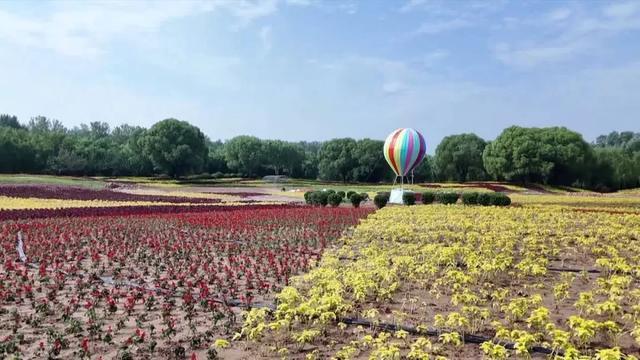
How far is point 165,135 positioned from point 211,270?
7156 cm

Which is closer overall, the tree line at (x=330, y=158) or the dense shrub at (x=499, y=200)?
the dense shrub at (x=499, y=200)

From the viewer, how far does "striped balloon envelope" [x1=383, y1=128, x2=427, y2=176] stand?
129 feet

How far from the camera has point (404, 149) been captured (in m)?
39.4

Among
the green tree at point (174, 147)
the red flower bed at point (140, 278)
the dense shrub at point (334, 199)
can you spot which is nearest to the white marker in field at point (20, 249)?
the red flower bed at point (140, 278)

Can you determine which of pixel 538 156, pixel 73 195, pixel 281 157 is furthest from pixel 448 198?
pixel 281 157

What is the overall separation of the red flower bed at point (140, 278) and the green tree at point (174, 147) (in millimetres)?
58983

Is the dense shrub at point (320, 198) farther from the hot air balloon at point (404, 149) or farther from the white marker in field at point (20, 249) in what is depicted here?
the white marker in field at point (20, 249)

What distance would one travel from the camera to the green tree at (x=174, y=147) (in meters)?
79.2

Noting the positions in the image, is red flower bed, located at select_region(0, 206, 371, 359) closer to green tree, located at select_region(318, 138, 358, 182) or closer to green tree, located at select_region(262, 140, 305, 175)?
green tree, located at select_region(318, 138, 358, 182)

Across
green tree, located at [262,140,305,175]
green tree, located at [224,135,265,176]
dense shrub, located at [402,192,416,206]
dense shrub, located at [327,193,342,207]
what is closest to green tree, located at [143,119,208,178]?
green tree, located at [224,135,265,176]

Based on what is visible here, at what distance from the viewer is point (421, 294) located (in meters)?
9.97

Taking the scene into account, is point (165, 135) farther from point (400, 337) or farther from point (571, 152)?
point (400, 337)

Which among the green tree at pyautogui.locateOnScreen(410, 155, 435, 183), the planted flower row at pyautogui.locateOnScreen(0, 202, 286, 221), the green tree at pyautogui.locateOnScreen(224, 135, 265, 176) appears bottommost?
the planted flower row at pyautogui.locateOnScreen(0, 202, 286, 221)

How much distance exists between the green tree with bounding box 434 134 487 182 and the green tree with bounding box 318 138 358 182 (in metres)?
13.2
